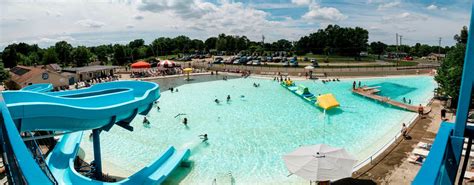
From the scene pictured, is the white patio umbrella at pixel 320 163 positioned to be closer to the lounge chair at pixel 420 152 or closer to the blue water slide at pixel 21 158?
the lounge chair at pixel 420 152

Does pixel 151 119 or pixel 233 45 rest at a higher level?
pixel 233 45

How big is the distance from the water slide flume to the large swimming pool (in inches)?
24.8

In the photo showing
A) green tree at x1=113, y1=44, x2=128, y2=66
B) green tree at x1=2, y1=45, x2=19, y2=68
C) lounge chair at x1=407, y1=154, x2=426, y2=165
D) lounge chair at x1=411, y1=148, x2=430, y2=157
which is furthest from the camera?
green tree at x1=113, y1=44, x2=128, y2=66

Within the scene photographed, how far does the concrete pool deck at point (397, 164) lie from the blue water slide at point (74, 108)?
1053 cm

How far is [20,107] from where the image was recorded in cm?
978

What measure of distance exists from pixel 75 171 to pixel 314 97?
26.0 meters

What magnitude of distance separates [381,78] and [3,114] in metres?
50.9

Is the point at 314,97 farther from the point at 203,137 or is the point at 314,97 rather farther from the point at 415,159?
the point at 415,159

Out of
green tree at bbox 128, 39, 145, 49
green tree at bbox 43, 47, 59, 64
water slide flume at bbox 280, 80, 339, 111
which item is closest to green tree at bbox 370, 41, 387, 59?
green tree at bbox 128, 39, 145, 49

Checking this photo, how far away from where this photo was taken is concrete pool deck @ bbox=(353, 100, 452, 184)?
1488 cm

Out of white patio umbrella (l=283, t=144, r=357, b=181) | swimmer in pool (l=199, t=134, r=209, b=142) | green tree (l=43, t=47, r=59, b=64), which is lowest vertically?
swimmer in pool (l=199, t=134, r=209, b=142)

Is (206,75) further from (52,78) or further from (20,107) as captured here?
(20,107)

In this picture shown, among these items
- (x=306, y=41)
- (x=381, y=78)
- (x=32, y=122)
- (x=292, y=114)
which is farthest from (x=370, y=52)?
(x=32, y=122)

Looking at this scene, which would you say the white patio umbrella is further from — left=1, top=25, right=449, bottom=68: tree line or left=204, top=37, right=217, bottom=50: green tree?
left=204, top=37, right=217, bottom=50: green tree
